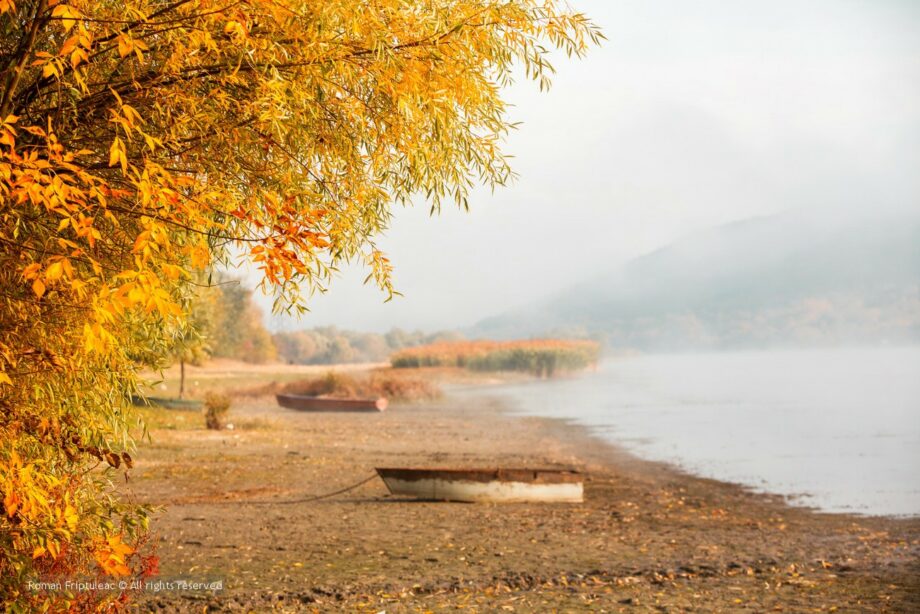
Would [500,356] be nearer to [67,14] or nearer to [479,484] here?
[479,484]

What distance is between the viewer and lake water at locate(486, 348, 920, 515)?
2275 cm

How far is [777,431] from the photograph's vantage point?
38781 millimetres

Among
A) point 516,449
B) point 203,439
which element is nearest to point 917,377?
point 516,449

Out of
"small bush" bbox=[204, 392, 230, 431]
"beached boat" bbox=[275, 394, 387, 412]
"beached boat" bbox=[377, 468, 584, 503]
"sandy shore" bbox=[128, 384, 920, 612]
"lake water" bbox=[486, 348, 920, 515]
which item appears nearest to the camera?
"sandy shore" bbox=[128, 384, 920, 612]

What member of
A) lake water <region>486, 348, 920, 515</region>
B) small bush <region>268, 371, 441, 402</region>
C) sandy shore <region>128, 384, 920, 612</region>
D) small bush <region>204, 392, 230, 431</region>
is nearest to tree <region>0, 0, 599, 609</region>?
sandy shore <region>128, 384, 920, 612</region>

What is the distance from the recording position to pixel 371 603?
10.0 m

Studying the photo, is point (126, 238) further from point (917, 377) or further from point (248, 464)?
point (917, 377)

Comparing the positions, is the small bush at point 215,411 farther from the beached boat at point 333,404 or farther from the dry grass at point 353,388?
the dry grass at point 353,388

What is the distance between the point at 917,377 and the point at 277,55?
98.2 meters

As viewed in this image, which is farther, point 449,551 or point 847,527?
point 847,527

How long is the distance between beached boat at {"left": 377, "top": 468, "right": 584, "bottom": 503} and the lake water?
6081 mm

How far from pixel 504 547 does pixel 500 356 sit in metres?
68.5

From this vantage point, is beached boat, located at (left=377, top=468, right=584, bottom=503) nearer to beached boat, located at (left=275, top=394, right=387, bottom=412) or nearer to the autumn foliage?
beached boat, located at (left=275, top=394, right=387, bottom=412)

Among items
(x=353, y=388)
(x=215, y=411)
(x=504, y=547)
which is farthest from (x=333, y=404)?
(x=504, y=547)
